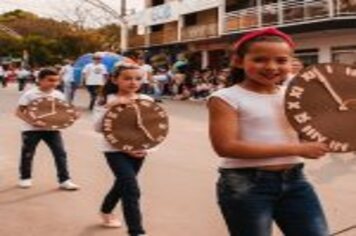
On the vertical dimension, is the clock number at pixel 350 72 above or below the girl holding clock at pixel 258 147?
above

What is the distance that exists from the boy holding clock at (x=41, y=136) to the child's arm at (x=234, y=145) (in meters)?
5.27

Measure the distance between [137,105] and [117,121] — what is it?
0.20 m

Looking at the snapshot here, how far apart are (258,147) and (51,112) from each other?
555 cm

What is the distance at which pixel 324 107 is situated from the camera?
3.79 meters

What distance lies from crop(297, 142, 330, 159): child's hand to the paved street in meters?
3.19

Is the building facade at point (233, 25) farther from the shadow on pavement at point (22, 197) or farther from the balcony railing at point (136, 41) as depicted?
Answer: the shadow on pavement at point (22, 197)

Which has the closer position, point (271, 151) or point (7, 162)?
point (271, 151)

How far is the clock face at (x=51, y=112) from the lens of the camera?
8914mm

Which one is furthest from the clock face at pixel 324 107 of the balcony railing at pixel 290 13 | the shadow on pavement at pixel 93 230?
the balcony railing at pixel 290 13

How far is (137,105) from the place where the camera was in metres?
6.59

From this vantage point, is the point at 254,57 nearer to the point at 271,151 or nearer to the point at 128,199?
the point at 271,151

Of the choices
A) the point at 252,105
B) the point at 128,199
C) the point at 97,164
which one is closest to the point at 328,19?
the point at 97,164

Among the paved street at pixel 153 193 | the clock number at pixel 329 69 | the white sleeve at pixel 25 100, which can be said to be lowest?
the paved street at pixel 153 193

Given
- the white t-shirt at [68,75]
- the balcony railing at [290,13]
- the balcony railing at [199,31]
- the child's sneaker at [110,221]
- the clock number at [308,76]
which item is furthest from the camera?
the balcony railing at [199,31]
